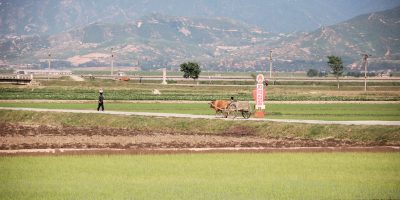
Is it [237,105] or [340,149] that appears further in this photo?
[237,105]

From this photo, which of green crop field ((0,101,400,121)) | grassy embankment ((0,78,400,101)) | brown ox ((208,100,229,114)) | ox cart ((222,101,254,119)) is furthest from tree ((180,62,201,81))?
ox cart ((222,101,254,119))

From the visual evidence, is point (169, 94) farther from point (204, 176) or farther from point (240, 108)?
point (204, 176)

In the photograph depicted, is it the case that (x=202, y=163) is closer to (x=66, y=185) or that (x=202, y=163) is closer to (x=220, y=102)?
(x=66, y=185)

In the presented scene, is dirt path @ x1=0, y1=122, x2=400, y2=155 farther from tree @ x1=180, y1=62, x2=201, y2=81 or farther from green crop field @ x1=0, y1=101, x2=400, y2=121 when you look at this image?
tree @ x1=180, y1=62, x2=201, y2=81

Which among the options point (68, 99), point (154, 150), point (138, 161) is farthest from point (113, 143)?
point (68, 99)

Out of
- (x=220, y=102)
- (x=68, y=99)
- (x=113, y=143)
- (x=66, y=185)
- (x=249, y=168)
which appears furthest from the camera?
(x=68, y=99)

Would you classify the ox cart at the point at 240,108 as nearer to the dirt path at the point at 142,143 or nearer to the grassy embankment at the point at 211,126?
the grassy embankment at the point at 211,126

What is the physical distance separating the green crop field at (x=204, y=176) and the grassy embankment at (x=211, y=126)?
862 centimetres

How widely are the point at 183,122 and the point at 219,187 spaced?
25.8 m

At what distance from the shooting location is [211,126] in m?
46.1

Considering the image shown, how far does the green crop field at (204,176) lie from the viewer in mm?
20578

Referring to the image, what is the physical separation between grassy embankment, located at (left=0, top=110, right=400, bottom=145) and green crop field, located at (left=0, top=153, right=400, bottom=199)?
28.3 feet

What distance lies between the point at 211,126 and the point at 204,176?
2249 centimetres

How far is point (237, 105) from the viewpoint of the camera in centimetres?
4975
